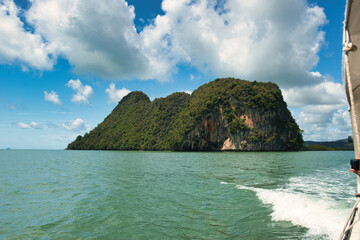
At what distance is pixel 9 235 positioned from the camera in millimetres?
5555

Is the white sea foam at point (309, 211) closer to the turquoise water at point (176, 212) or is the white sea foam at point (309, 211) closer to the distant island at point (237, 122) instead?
the turquoise water at point (176, 212)

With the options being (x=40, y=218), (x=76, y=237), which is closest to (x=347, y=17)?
(x=76, y=237)

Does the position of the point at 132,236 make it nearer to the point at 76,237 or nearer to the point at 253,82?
the point at 76,237

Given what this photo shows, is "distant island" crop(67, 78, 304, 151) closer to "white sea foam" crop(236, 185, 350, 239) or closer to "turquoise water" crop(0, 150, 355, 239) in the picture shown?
"turquoise water" crop(0, 150, 355, 239)

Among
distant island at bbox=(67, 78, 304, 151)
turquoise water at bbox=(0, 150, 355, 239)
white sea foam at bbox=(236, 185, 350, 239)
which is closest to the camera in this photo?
turquoise water at bbox=(0, 150, 355, 239)

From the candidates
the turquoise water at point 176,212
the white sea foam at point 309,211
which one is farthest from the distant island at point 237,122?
the white sea foam at point 309,211

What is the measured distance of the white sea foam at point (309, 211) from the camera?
590 centimetres

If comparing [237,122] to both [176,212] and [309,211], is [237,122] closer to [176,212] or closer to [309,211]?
[309,211]

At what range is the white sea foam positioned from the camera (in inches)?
232

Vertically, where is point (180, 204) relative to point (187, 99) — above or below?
below

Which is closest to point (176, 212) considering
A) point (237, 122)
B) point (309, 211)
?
point (309, 211)

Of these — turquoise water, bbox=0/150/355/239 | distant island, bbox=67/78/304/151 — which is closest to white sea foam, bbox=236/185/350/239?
turquoise water, bbox=0/150/355/239

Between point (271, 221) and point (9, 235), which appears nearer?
point (9, 235)

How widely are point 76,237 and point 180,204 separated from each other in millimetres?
3845
